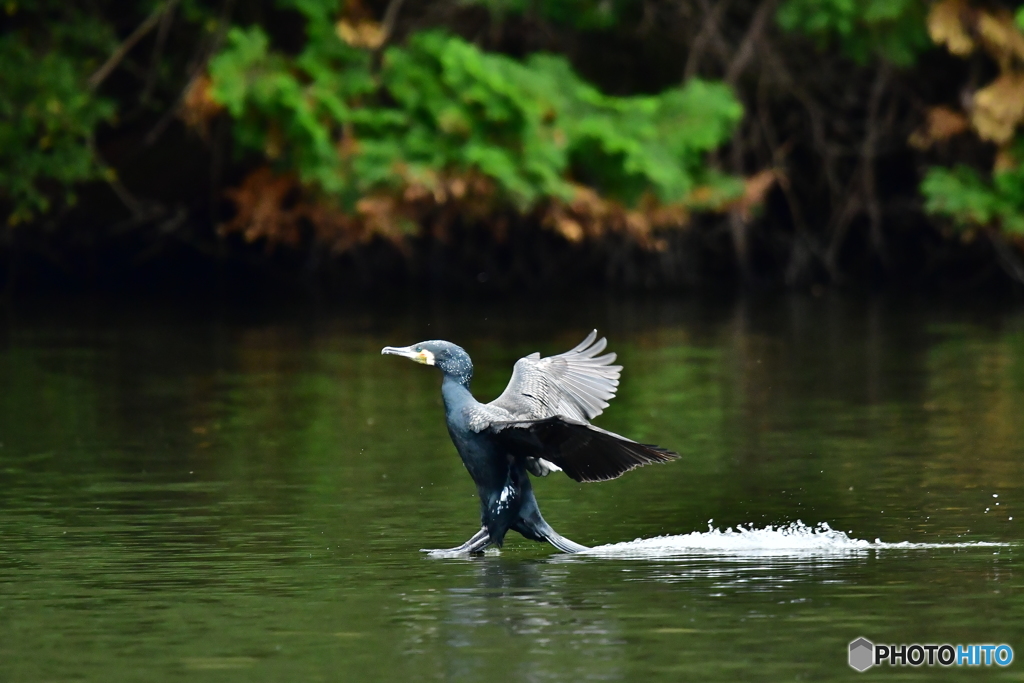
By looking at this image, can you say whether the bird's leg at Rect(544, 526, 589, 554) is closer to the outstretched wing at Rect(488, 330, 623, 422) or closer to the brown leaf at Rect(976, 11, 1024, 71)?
the outstretched wing at Rect(488, 330, 623, 422)

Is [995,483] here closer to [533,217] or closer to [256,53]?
[256,53]

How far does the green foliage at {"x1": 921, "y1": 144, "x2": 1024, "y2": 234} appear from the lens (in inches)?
916

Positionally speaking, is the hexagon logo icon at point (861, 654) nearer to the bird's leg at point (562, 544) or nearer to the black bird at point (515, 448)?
the black bird at point (515, 448)

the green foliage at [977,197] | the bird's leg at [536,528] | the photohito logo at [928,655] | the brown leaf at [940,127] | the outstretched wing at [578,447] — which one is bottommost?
the photohito logo at [928,655]

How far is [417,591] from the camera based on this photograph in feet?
25.8

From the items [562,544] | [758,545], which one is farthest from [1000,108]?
[562,544]

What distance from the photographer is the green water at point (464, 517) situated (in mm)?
6883

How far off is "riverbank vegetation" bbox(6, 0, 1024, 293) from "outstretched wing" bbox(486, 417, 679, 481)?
13.7 metres

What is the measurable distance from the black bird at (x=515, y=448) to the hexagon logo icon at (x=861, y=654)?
1.42m

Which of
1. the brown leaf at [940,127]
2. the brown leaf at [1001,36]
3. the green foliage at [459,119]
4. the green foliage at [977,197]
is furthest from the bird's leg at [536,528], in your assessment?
the brown leaf at [940,127]

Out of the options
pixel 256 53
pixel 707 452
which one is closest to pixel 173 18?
pixel 256 53

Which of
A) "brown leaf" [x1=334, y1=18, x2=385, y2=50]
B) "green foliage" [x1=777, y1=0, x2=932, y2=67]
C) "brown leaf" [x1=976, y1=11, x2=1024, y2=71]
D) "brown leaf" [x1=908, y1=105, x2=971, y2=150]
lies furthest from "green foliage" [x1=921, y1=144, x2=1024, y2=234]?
"brown leaf" [x1=334, y1=18, x2=385, y2=50]

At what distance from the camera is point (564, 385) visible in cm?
953

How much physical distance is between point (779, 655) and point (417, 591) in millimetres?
1655
